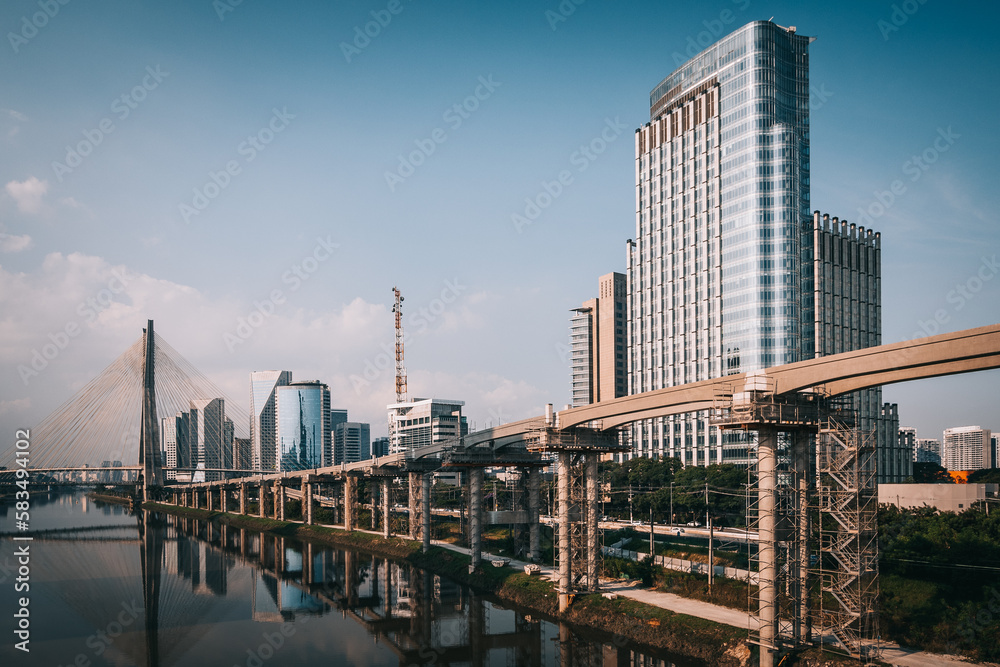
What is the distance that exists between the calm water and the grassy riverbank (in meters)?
0.99

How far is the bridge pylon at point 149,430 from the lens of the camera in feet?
465

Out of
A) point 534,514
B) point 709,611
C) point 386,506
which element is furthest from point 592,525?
point 386,506

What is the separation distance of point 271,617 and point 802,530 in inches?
1502

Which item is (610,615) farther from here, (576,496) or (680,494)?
(680,494)

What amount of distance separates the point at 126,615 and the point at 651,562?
127 feet

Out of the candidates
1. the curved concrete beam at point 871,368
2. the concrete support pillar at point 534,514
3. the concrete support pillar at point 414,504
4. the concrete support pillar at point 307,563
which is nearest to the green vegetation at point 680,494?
the concrete support pillar at point 534,514

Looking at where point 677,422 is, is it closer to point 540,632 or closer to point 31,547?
point 540,632

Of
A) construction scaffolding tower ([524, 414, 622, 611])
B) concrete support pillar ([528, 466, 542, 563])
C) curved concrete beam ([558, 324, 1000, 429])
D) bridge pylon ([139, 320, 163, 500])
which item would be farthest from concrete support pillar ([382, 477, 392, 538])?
bridge pylon ([139, 320, 163, 500])

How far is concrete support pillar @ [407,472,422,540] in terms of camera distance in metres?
87.2

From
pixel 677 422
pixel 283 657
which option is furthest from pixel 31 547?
pixel 677 422

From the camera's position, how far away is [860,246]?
442 ft

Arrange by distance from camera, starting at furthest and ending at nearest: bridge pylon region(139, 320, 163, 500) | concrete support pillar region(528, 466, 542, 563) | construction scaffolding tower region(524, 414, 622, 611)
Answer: bridge pylon region(139, 320, 163, 500), concrete support pillar region(528, 466, 542, 563), construction scaffolding tower region(524, 414, 622, 611)

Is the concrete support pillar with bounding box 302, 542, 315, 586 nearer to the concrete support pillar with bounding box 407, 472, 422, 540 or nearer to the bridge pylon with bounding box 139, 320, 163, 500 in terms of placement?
the concrete support pillar with bounding box 407, 472, 422, 540

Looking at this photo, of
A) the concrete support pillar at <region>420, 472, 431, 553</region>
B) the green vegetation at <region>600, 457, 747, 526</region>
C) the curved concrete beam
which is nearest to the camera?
the curved concrete beam
